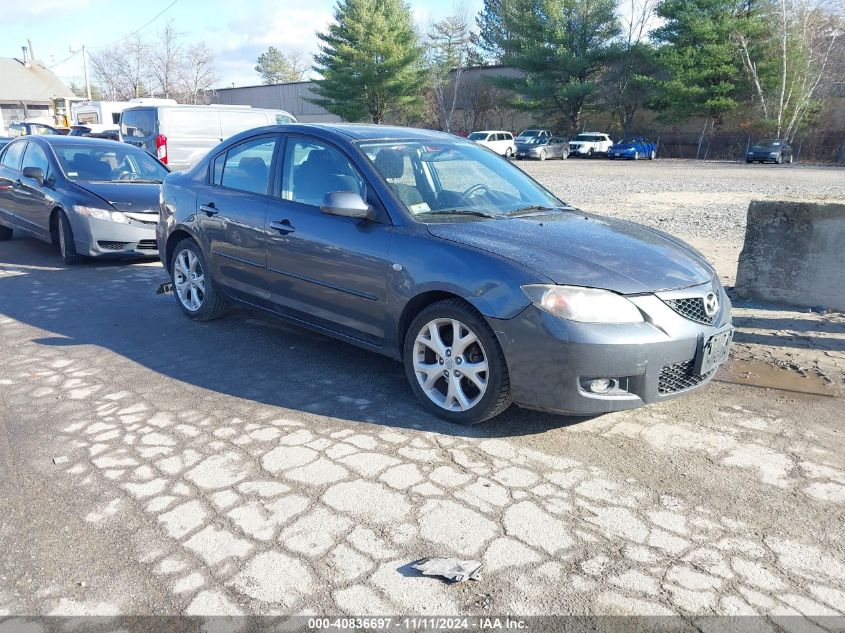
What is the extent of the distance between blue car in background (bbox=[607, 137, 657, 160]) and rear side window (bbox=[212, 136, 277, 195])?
40.4 metres

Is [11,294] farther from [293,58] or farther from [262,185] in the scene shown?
[293,58]

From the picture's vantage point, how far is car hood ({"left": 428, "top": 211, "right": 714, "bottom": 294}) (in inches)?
146

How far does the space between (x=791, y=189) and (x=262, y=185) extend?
1914 centimetres

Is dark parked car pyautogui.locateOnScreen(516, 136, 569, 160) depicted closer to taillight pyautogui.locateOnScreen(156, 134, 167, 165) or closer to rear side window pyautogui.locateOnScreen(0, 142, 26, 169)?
taillight pyautogui.locateOnScreen(156, 134, 167, 165)

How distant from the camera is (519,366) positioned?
12.1 ft

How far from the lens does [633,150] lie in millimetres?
42594

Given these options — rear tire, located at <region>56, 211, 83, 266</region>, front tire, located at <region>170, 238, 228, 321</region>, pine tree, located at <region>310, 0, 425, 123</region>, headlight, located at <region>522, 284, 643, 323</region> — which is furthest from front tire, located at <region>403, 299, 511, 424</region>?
pine tree, located at <region>310, 0, 425, 123</region>

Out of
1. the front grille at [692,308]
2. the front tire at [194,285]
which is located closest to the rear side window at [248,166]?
the front tire at [194,285]

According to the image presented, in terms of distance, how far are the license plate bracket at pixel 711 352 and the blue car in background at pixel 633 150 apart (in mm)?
41181

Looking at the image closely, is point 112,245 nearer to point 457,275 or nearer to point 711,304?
point 457,275

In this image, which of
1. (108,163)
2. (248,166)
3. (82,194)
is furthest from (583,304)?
(108,163)

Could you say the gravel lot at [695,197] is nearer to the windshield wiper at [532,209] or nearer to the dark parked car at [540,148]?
the windshield wiper at [532,209]

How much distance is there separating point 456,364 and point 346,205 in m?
1.20

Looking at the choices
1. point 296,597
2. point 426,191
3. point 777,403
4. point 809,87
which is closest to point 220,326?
point 426,191
